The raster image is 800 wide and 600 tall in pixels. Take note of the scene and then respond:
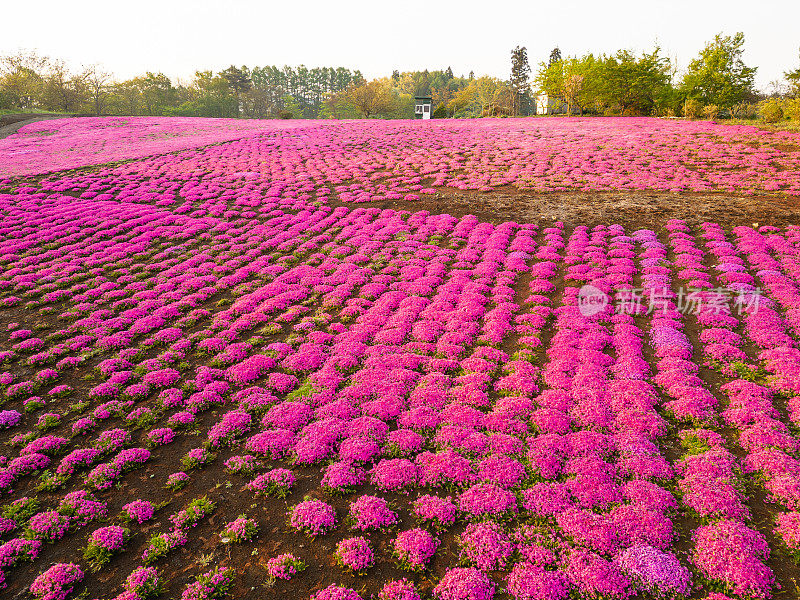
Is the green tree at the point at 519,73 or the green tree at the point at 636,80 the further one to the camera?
the green tree at the point at 519,73

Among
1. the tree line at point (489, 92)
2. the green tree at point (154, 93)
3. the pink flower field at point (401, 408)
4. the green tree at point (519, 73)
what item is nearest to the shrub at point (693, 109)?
the tree line at point (489, 92)

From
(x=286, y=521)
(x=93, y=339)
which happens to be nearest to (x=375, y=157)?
(x=93, y=339)

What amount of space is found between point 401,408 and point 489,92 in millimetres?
148168

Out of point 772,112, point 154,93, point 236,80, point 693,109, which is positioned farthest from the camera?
point 236,80

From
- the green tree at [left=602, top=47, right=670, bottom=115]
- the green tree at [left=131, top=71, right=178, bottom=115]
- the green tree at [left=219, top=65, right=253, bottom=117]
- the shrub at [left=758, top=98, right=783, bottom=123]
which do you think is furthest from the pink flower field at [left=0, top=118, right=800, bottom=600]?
the green tree at [left=219, top=65, right=253, bottom=117]

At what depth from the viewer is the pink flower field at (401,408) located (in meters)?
7.34

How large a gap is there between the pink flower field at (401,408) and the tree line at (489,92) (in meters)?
45.3

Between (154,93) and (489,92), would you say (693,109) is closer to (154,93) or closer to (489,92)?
(489,92)

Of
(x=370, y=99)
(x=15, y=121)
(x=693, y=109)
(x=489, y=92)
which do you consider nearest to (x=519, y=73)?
(x=489, y=92)

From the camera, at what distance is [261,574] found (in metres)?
7.34

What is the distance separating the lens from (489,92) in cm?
13662

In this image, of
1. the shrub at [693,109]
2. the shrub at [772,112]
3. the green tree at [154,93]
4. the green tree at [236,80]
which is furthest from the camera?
the green tree at [236,80]

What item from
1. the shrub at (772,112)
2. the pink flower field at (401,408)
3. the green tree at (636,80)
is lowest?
the pink flower field at (401,408)

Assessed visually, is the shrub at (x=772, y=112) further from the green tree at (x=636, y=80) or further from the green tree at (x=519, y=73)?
the green tree at (x=519, y=73)
